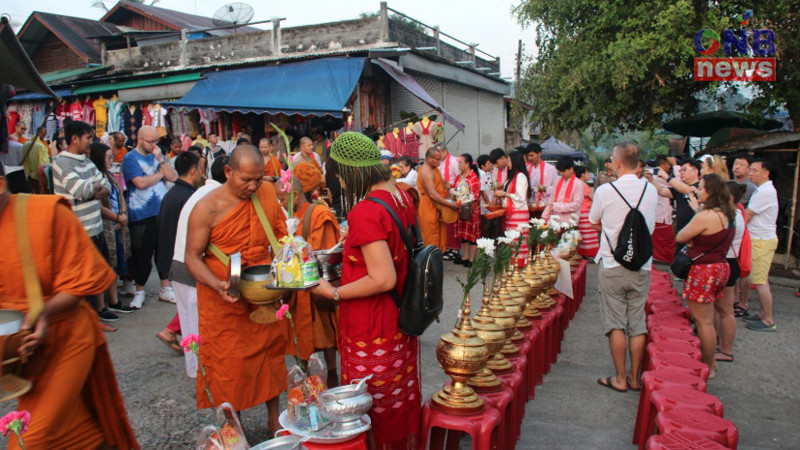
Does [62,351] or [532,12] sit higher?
[532,12]

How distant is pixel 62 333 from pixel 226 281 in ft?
3.09

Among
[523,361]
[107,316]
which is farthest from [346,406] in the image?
[107,316]

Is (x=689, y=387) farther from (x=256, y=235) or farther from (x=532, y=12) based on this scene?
(x=532, y=12)

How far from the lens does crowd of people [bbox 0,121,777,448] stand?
2.43 m

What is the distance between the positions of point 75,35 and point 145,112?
8045mm

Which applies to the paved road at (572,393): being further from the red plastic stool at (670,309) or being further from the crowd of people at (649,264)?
the red plastic stool at (670,309)

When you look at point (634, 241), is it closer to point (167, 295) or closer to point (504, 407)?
point (504, 407)

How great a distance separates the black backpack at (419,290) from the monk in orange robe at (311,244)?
1331 millimetres

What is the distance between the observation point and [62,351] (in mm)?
2174

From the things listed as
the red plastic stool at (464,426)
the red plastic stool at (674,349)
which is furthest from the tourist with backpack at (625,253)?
the red plastic stool at (464,426)

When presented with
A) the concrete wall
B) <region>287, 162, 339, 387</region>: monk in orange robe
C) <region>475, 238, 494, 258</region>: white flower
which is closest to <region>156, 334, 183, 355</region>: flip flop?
<region>287, 162, 339, 387</region>: monk in orange robe

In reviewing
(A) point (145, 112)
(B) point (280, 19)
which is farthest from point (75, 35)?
(B) point (280, 19)

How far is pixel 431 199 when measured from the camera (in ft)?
28.0

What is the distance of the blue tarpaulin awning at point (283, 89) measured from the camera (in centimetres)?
1075
